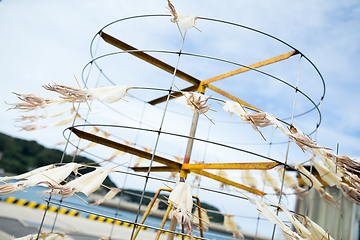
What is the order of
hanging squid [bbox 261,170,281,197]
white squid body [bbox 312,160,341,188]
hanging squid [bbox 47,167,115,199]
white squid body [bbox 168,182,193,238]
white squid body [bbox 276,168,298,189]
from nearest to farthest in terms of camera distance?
white squid body [bbox 168,182,193,238] → hanging squid [bbox 47,167,115,199] → white squid body [bbox 312,160,341,188] → white squid body [bbox 276,168,298,189] → hanging squid [bbox 261,170,281,197]

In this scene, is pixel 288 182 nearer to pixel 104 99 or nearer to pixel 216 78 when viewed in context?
pixel 216 78

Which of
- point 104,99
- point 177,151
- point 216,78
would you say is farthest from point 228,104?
point 177,151

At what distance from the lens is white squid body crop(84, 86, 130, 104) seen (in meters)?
2.85

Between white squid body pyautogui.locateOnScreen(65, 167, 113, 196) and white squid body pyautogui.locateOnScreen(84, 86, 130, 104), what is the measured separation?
28.7 inches

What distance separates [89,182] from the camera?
8.83 ft

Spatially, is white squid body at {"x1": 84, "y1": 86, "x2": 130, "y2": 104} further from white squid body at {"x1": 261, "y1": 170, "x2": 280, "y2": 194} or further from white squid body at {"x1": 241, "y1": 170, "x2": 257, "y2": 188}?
white squid body at {"x1": 261, "y1": 170, "x2": 280, "y2": 194}

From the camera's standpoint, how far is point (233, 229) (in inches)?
215

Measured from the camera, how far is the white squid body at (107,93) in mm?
2850

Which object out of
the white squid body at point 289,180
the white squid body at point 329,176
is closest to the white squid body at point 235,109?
the white squid body at point 329,176

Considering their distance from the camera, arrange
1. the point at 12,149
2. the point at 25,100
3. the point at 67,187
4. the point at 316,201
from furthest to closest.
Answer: the point at 12,149 → the point at 316,201 → the point at 25,100 → the point at 67,187

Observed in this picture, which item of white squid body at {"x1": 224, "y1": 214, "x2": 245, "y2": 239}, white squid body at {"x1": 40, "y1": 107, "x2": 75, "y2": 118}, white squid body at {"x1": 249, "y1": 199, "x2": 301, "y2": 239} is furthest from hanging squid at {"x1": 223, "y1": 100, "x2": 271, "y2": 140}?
white squid body at {"x1": 224, "y1": 214, "x2": 245, "y2": 239}

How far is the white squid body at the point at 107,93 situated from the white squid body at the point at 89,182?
729 mm

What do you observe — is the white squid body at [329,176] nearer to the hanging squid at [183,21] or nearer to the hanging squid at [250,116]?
the hanging squid at [250,116]

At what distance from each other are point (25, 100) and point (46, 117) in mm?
1338
